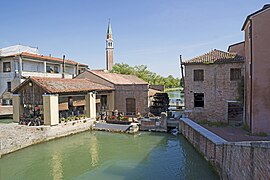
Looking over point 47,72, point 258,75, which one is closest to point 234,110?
point 258,75

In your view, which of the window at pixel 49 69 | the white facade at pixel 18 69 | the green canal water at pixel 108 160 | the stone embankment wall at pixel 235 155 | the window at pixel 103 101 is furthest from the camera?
the window at pixel 49 69

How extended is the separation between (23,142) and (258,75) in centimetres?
1507

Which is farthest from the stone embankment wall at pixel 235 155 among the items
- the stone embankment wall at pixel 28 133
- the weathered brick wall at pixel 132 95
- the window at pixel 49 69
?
the window at pixel 49 69

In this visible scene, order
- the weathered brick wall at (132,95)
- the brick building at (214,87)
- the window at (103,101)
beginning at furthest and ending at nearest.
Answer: the window at (103,101)
the weathered brick wall at (132,95)
the brick building at (214,87)

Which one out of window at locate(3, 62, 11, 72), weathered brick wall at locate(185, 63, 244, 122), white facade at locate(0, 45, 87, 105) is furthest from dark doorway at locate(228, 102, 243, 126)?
window at locate(3, 62, 11, 72)

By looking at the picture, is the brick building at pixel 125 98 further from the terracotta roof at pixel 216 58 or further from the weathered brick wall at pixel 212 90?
the terracotta roof at pixel 216 58

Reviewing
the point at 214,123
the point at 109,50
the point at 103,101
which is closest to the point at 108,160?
the point at 214,123

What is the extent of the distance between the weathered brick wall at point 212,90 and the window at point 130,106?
21.0 ft

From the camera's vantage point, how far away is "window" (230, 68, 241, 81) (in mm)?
17531

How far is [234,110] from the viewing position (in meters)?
17.8

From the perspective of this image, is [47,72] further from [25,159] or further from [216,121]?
[216,121]

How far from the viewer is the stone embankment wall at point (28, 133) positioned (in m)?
13.9

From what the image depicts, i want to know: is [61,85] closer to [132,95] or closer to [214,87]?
[132,95]

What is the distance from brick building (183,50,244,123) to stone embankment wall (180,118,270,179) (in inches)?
176
